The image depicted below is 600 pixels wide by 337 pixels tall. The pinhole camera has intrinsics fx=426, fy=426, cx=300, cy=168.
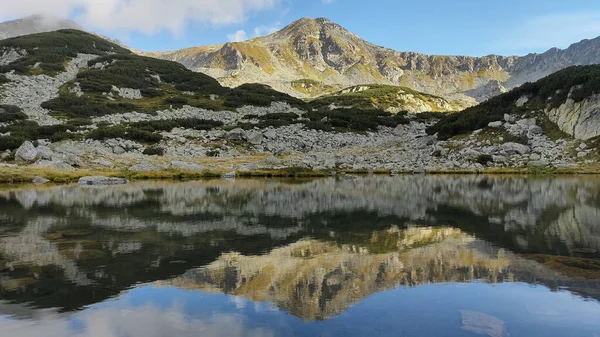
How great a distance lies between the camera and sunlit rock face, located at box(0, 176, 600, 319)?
10.7 m

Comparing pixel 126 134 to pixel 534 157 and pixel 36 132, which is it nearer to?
pixel 36 132

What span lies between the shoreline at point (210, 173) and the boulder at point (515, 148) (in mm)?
5925

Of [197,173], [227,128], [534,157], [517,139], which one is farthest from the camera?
[227,128]

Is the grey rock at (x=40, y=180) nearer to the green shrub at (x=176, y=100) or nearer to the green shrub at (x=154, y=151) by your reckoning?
the green shrub at (x=154, y=151)

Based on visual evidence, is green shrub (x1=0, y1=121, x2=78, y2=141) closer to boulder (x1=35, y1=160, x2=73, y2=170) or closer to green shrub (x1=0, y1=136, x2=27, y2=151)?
green shrub (x1=0, y1=136, x2=27, y2=151)

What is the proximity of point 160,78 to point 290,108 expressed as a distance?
3711 centimetres

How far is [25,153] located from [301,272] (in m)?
50.6

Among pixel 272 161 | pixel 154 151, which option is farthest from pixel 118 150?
pixel 272 161

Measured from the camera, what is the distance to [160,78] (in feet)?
377

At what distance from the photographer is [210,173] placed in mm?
51688

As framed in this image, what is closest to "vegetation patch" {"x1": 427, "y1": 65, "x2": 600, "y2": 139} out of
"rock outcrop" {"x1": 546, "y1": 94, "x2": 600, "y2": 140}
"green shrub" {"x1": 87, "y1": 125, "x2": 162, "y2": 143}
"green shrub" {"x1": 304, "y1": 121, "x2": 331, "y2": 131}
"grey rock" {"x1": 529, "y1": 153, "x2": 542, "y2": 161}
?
"rock outcrop" {"x1": 546, "y1": 94, "x2": 600, "y2": 140}

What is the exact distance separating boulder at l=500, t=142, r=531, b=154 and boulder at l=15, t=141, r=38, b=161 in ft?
201

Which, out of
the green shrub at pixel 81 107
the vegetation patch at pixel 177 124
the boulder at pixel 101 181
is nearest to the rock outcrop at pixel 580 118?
the vegetation patch at pixel 177 124

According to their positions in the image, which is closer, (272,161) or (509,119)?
(272,161)
